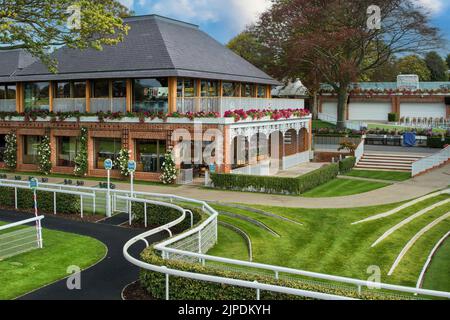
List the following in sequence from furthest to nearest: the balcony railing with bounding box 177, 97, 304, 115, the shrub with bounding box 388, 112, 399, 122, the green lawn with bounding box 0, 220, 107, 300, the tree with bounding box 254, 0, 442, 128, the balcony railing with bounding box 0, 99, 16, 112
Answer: the shrub with bounding box 388, 112, 399, 122 < the tree with bounding box 254, 0, 442, 128 < the balcony railing with bounding box 0, 99, 16, 112 < the balcony railing with bounding box 177, 97, 304, 115 < the green lawn with bounding box 0, 220, 107, 300

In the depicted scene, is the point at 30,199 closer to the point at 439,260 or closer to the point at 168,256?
the point at 168,256

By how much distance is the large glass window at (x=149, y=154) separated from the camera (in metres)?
29.2

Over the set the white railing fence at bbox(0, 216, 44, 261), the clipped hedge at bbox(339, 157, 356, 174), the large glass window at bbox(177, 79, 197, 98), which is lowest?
the white railing fence at bbox(0, 216, 44, 261)

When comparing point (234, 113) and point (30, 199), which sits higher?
point (234, 113)

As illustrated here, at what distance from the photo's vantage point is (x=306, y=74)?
51375mm

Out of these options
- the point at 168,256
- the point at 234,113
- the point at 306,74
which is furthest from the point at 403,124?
the point at 168,256

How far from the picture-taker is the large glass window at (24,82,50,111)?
33781 millimetres

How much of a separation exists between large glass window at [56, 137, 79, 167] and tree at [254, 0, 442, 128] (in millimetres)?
20465

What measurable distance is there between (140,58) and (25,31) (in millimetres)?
8973

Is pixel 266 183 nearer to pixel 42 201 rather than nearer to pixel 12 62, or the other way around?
pixel 42 201

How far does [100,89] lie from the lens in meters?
31.6

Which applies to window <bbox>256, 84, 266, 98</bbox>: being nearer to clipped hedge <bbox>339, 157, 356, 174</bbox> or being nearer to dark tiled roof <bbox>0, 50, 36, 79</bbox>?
clipped hedge <bbox>339, 157, 356, 174</bbox>

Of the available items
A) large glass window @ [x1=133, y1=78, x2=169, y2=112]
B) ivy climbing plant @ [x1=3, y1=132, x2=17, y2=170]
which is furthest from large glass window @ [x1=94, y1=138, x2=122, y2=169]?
ivy climbing plant @ [x1=3, y1=132, x2=17, y2=170]
